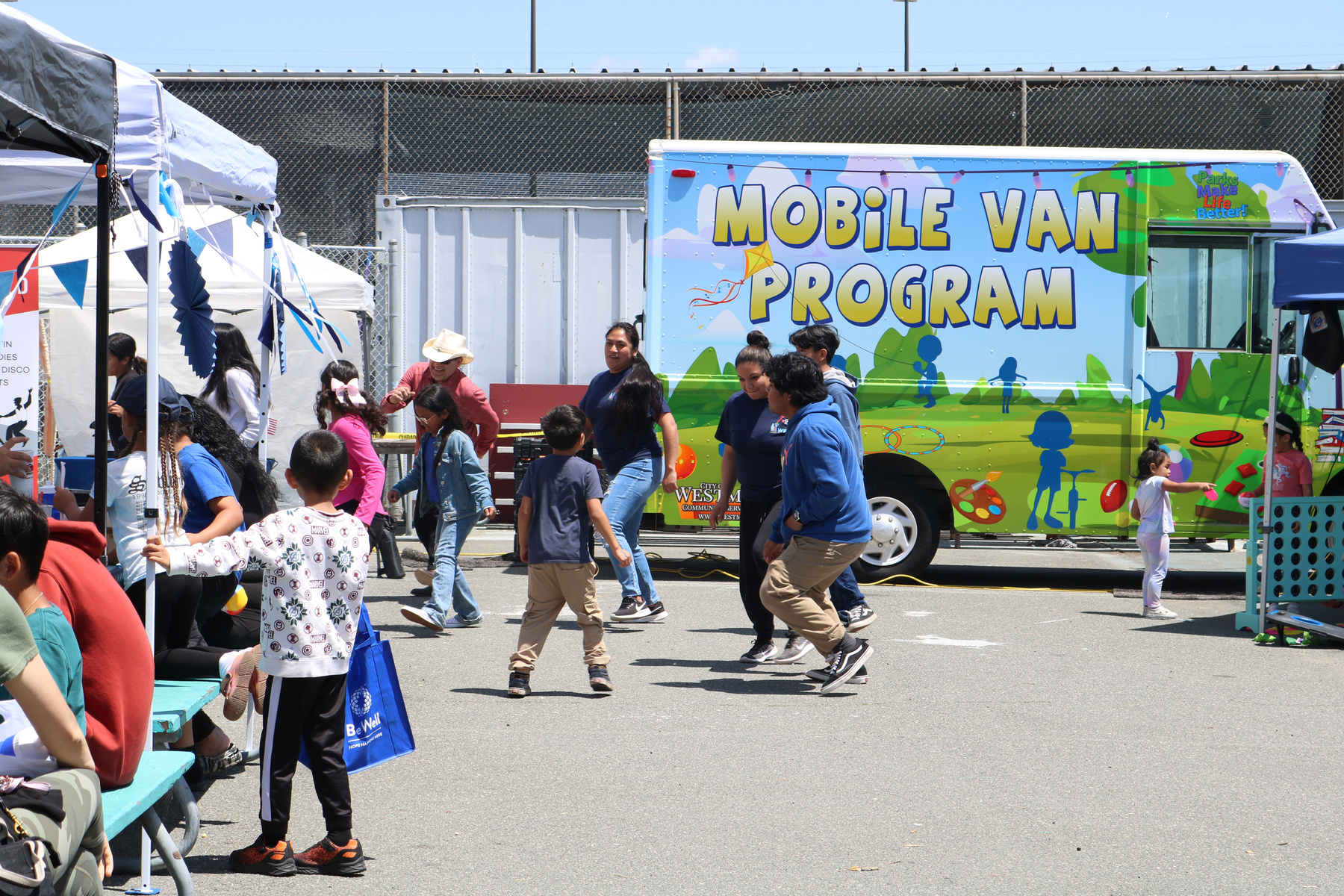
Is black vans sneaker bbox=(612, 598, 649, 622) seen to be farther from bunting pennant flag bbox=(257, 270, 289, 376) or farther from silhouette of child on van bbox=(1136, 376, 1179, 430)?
silhouette of child on van bbox=(1136, 376, 1179, 430)

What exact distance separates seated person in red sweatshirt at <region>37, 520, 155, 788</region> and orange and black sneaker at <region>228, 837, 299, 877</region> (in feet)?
2.71

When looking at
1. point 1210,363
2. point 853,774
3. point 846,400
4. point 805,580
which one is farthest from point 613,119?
point 853,774

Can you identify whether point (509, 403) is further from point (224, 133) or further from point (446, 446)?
point (224, 133)

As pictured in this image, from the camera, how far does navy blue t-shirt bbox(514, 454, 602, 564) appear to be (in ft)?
20.8

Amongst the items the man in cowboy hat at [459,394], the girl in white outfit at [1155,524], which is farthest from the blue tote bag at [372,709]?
the girl in white outfit at [1155,524]

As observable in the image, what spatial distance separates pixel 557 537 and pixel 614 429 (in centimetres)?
210

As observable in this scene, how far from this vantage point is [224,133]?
5.77 metres

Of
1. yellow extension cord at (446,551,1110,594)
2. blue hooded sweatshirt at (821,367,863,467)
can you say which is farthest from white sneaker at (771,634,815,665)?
yellow extension cord at (446,551,1110,594)

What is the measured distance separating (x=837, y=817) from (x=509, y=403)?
9.29 metres

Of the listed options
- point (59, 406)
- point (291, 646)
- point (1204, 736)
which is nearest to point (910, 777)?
point (1204, 736)

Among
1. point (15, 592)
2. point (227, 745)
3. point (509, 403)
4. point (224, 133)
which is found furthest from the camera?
point (509, 403)

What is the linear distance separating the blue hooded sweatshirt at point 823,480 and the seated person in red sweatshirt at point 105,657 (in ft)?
12.0

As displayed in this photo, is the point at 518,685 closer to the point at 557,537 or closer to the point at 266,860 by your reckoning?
the point at 557,537

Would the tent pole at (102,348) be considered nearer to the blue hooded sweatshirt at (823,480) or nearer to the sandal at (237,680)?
the sandal at (237,680)
